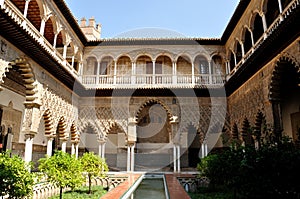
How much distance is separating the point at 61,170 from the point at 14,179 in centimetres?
229

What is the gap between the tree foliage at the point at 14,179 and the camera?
490cm

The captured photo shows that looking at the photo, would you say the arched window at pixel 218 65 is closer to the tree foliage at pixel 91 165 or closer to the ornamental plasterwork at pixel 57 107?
the ornamental plasterwork at pixel 57 107

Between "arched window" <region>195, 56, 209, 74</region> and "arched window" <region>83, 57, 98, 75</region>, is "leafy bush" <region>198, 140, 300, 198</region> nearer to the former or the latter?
"arched window" <region>195, 56, 209, 74</region>

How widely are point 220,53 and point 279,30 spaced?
794 cm

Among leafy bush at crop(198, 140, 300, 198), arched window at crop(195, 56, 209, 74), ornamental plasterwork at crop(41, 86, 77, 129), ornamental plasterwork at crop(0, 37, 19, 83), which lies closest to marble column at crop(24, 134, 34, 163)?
ornamental plasterwork at crop(41, 86, 77, 129)

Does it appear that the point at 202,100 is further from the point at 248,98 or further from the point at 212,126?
the point at 248,98

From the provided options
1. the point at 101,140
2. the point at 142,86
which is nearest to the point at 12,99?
the point at 101,140

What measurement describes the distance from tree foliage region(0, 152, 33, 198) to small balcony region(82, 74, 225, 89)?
9.64m

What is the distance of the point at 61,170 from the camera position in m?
7.21

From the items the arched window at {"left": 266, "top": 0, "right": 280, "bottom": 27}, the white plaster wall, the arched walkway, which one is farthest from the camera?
the white plaster wall

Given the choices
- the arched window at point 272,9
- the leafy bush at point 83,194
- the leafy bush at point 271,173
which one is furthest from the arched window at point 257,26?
the leafy bush at point 83,194

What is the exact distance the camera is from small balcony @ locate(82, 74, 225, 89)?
1466 centimetres

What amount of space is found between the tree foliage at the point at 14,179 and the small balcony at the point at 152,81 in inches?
380

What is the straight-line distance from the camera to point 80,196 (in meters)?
8.45
